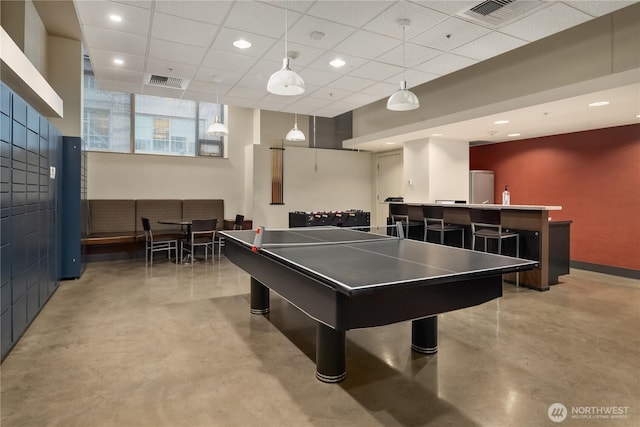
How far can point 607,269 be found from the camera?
6.53 metres

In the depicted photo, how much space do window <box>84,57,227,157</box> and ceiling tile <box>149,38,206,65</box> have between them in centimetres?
348

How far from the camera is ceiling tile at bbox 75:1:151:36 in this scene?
3706 millimetres

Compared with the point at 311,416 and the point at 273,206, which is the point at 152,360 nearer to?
the point at 311,416

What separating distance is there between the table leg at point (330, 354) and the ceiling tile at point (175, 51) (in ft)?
12.7

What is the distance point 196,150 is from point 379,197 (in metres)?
4.90

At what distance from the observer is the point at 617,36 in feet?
14.8

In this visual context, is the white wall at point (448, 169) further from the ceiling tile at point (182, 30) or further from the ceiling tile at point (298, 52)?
the ceiling tile at point (182, 30)

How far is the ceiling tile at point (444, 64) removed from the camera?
4.95m

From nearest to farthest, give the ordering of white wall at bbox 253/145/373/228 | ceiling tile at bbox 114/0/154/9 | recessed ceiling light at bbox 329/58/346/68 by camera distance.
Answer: ceiling tile at bbox 114/0/154/9 → recessed ceiling light at bbox 329/58/346/68 → white wall at bbox 253/145/373/228

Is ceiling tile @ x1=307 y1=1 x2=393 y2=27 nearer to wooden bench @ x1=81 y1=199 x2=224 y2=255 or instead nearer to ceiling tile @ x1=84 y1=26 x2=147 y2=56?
ceiling tile @ x1=84 y1=26 x2=147 y2=56

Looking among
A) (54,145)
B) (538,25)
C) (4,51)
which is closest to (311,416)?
(4,51)

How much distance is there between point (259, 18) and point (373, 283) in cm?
324

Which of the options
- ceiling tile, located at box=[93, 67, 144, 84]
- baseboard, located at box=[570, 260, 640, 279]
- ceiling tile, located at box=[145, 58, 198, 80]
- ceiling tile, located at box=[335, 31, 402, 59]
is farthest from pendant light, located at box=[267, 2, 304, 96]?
baseboard, located at box=[570, 260, 640, 279]

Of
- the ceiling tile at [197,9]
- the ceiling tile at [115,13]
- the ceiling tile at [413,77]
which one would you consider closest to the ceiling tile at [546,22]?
the ceiling tile at [413,77]
